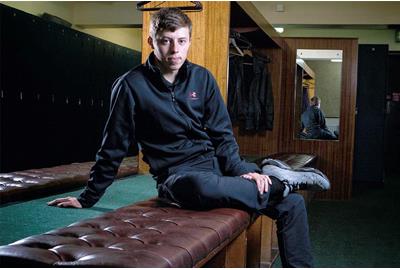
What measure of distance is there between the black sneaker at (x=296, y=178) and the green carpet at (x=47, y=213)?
0.78 metres

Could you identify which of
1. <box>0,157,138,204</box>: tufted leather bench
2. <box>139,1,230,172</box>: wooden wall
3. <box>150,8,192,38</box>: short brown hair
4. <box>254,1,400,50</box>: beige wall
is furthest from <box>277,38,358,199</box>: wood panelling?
<box>150,8,192,38</box>: short brown hair

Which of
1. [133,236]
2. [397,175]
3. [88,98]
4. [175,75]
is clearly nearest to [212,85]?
[175,75]

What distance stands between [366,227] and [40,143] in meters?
3.68

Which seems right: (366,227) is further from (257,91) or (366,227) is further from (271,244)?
(257,91)

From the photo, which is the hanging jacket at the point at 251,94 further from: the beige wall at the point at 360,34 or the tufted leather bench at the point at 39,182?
the beige wall at the point at 360,34

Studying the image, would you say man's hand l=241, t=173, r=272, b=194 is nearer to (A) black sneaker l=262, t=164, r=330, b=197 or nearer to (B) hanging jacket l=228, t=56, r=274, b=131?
(A) black sneaker l=262, t=164, r=330, b=197

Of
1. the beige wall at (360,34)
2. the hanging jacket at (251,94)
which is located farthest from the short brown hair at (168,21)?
the beige wall at (360,34)

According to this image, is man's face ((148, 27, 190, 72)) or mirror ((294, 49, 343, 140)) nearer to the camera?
man's face ((148, 27, 190, 72))

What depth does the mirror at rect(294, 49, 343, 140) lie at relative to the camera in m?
6.30

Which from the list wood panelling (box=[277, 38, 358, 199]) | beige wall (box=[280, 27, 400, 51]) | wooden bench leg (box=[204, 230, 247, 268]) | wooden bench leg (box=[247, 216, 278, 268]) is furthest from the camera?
beige wall (box=[280, 27, 400, 51])

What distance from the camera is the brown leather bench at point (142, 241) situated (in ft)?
4.65

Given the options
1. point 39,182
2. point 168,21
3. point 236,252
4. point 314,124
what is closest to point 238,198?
point 236,252

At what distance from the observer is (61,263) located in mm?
1372

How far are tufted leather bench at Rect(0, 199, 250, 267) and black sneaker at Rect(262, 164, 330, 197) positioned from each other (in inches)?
9.7
